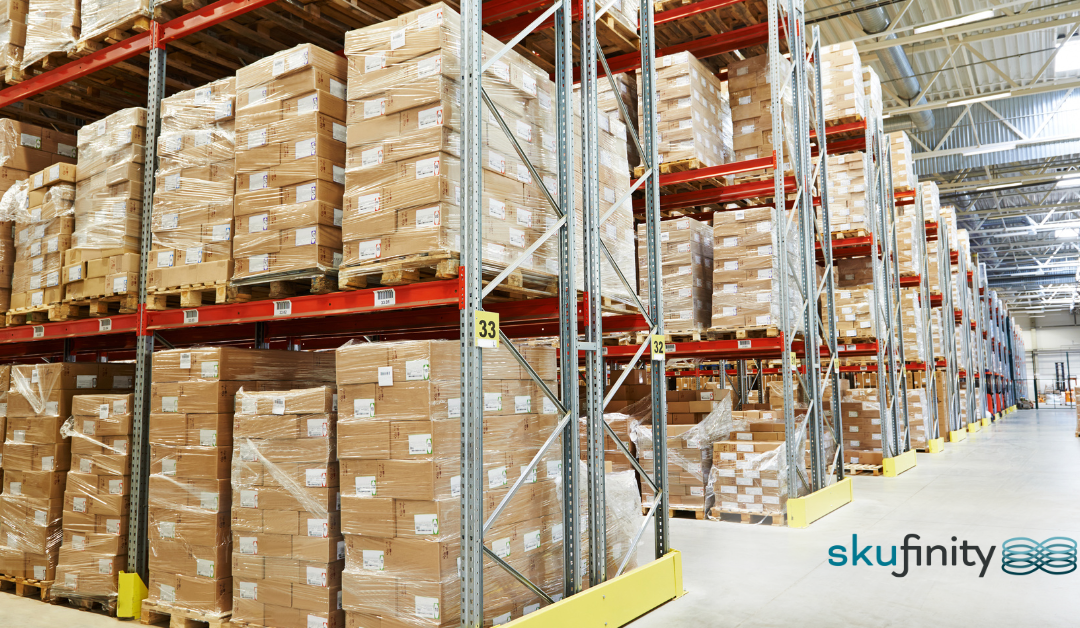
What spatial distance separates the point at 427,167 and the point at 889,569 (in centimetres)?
428

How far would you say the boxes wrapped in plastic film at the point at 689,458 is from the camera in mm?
7816

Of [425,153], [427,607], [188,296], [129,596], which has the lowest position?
[129,596]

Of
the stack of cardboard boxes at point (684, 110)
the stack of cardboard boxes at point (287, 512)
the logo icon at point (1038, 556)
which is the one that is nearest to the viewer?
the stack of cardboard boxes at point (287, 512)

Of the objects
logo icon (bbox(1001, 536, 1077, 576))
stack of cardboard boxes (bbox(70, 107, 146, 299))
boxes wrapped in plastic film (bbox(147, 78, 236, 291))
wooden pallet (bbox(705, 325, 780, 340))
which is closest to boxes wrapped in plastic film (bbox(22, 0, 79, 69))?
stack of cardboard boxes (bbox(70, 107, 146, 299))

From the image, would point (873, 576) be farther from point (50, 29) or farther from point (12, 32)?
point (12, 32)

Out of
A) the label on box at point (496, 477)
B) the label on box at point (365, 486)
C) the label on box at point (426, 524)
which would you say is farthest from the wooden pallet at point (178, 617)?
the label on box at point (496, 477)

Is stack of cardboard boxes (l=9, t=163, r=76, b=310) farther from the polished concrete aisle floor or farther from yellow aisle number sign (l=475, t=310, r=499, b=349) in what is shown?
the polished concrete aisle floor

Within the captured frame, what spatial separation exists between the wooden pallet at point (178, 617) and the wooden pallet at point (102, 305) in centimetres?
188

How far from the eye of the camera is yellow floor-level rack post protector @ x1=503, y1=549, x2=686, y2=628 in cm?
376

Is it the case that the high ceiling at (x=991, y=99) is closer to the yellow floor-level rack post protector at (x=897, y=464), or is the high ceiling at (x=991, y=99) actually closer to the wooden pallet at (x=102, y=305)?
the yellow floor-level rack post protector at (x=897, y=464)

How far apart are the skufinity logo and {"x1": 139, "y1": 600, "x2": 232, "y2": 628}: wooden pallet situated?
410cm

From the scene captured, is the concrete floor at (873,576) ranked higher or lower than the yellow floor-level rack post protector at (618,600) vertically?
lower

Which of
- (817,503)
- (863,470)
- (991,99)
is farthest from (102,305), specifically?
(991,99)

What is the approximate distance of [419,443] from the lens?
141 inches
